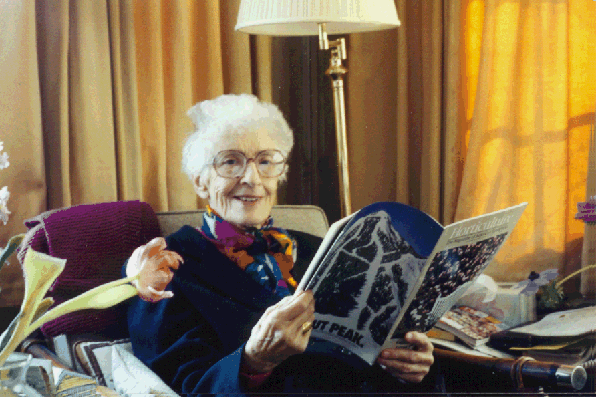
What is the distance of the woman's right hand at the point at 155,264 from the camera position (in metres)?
0.83

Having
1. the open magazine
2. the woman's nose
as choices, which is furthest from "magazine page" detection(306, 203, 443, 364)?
the woman's nose

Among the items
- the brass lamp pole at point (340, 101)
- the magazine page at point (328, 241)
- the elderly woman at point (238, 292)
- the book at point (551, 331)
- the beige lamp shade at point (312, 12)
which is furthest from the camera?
the brass lamp pole at point (340, 101)

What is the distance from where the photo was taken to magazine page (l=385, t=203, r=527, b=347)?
2.43ft

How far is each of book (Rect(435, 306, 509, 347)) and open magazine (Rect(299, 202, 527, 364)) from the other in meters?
0.23

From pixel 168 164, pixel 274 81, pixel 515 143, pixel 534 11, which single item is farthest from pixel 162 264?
pixel 534 11

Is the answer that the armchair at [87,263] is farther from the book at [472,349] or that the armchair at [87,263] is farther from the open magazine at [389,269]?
the book at [472,349]

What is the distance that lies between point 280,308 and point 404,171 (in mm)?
637

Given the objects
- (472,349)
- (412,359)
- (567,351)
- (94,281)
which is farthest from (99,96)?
(567,351)

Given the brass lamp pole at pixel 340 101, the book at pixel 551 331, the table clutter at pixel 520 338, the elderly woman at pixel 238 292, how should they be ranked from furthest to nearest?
the brass lamp pole at pixel 340 101, the book at pixel 551 331, the table clutter at pixel 520 338, the elderly woman at pixel 238 292

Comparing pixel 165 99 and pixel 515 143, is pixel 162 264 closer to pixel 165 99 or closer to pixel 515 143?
pixel 165 99

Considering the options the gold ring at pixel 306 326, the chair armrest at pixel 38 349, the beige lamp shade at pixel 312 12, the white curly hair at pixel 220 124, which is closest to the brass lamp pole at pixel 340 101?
the beige lamp shade at pixel 312 12

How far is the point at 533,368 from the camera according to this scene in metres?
0.90

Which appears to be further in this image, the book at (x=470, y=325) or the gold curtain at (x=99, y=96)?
the book at (x=470, y=325)

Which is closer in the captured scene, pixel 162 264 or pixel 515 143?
pixel 162 264
